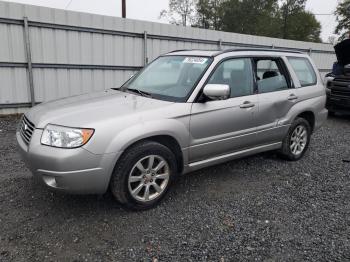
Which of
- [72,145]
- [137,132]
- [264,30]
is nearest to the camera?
[72,145]

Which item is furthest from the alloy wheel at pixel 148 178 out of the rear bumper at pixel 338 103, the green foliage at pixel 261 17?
the green foliage at pixel 261 17

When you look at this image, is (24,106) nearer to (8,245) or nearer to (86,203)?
(86,203)

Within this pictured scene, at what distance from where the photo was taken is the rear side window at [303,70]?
16.2ft

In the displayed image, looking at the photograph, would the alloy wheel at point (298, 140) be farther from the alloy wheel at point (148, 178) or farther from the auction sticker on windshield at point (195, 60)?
the alloy wheel at point (148, 178)

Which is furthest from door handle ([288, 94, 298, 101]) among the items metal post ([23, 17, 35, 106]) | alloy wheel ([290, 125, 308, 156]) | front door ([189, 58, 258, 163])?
metal post ([23, 17, 35, 106])

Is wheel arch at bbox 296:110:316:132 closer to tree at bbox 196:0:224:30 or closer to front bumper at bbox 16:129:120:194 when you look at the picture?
front bumper at bbox 16:129:120:194

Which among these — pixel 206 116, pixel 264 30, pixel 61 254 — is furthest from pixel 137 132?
pixel 264 30

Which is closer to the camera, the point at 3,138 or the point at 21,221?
the point at 21,221

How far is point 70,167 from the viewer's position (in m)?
2.74

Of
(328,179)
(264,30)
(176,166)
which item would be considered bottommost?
(328,179)

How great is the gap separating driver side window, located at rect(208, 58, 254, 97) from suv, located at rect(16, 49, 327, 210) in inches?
0.5

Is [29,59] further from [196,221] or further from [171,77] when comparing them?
[196,221]

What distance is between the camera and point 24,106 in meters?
7.51

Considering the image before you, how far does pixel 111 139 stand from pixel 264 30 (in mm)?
43613
